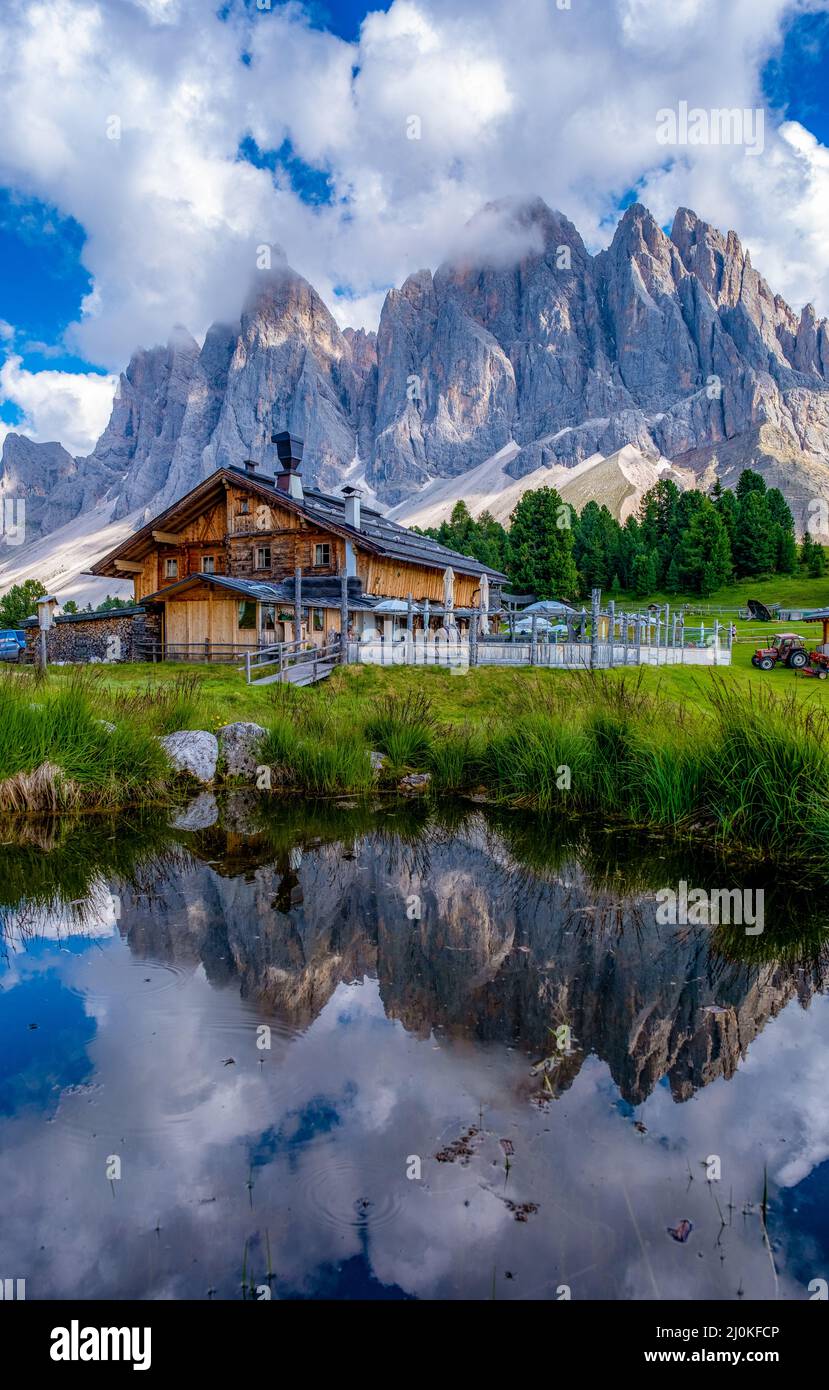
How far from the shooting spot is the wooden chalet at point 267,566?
31672 mm

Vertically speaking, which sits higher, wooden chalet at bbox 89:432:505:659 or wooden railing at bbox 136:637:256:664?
wooden chalet at bbox 89:432:505:659

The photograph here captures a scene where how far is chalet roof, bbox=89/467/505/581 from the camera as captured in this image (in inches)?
1304

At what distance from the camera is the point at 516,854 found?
10.1 metres

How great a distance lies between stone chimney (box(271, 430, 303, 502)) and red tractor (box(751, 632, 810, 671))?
2204cm

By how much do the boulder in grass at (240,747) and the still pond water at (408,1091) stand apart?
5.43 metres

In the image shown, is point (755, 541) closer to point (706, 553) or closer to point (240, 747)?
point (706, 553)

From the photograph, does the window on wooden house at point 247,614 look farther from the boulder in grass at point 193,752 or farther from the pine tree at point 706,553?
the pine tree at point 706,553

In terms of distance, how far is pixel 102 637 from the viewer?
119 ft

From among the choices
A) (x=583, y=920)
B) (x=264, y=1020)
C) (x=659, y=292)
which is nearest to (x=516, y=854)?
(x=583, y=920)

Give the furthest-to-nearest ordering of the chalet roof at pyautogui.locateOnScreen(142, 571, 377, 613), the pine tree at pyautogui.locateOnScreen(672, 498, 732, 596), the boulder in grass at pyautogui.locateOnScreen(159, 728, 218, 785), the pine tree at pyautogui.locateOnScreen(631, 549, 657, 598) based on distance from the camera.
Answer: the pine tree at pyautogui.locateOnScreen(631, 549, 657, 598) < the pine tree at pyautogui.locateOnScreen(672, 498, 732, 596) < the chalet roof at pyautogui.locateOnScreen(142, 571, 377, 613) < the boulder in grass at pyautogui.locateOnScreen(159, 728, 218, 785)

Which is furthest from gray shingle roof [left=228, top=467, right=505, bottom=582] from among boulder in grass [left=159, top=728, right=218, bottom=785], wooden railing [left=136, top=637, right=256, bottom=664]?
boulder in grass [left=159, top=728, right=218, bottom=785]

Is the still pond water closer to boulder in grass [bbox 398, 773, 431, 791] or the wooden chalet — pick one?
boulder in grass [bbox 398, 773, 431, 791]

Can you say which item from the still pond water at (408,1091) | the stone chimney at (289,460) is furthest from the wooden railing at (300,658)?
→ the still pond water at (408,1091)
